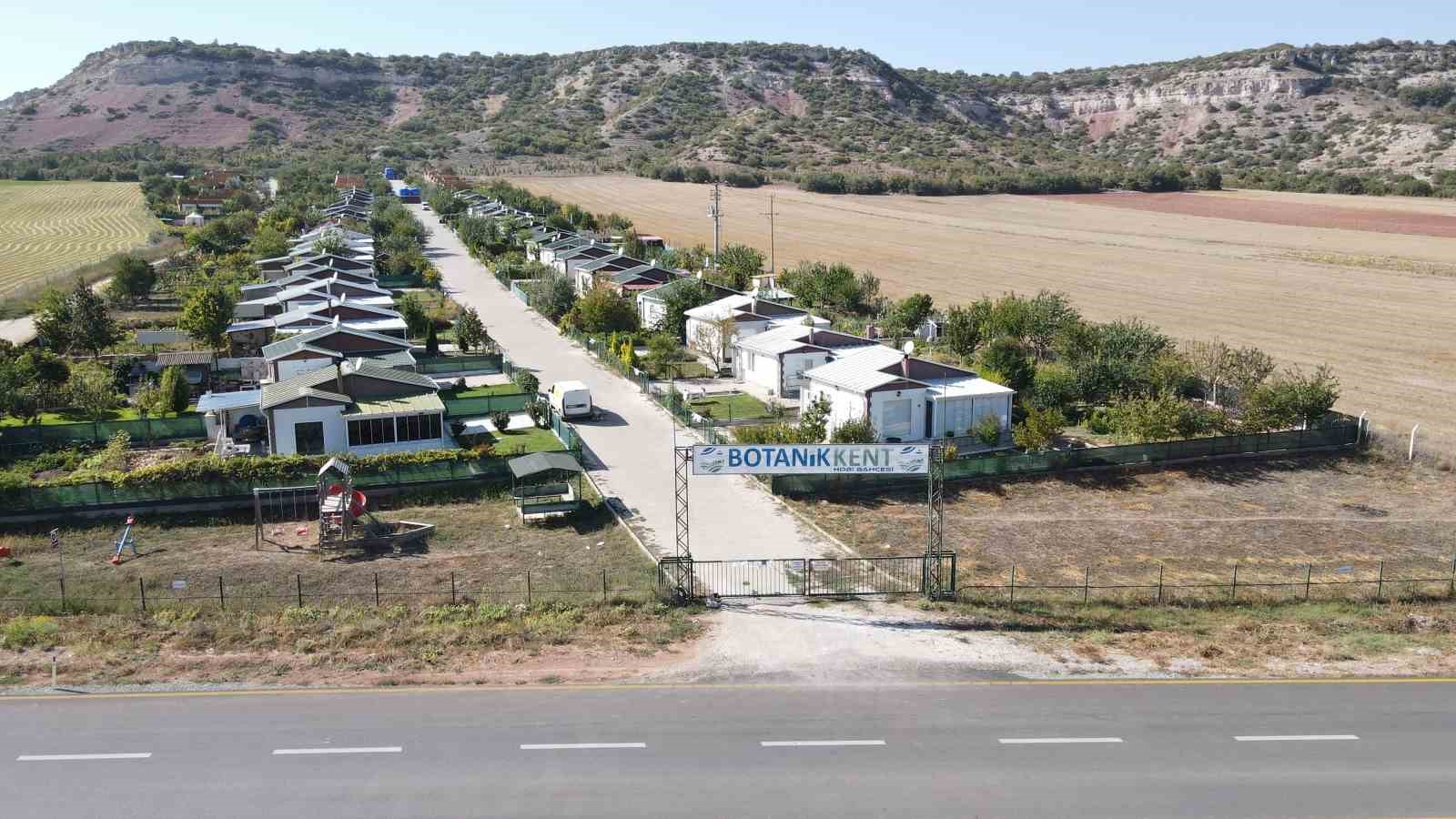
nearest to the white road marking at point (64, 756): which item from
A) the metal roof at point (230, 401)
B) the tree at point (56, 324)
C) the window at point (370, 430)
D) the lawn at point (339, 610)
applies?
the lawn at point (339, 610)

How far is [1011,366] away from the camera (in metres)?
42.5

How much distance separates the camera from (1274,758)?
16.9m

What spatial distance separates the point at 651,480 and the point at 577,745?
56.9 ft

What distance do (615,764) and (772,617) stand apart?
7647 mm

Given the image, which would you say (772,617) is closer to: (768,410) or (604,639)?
(604,639)

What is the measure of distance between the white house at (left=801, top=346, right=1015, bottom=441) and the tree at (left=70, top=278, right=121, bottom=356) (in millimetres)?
36321

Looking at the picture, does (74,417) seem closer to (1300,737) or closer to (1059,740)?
(1059,740)

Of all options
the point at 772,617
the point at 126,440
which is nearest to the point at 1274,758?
the point at 772,617

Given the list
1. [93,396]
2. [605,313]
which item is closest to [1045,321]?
[605,313]

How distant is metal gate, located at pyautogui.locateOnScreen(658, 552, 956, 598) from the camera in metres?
25.0

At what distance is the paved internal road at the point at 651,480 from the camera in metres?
28.8

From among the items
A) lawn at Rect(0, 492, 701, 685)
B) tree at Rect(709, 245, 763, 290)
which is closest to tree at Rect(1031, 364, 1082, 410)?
lawn at Rect(0, 492, 701, 685)

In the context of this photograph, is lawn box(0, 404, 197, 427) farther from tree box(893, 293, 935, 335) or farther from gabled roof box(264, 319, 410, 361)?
tree box(893, 293, 935, 335)

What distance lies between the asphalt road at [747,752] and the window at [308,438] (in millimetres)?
16344
